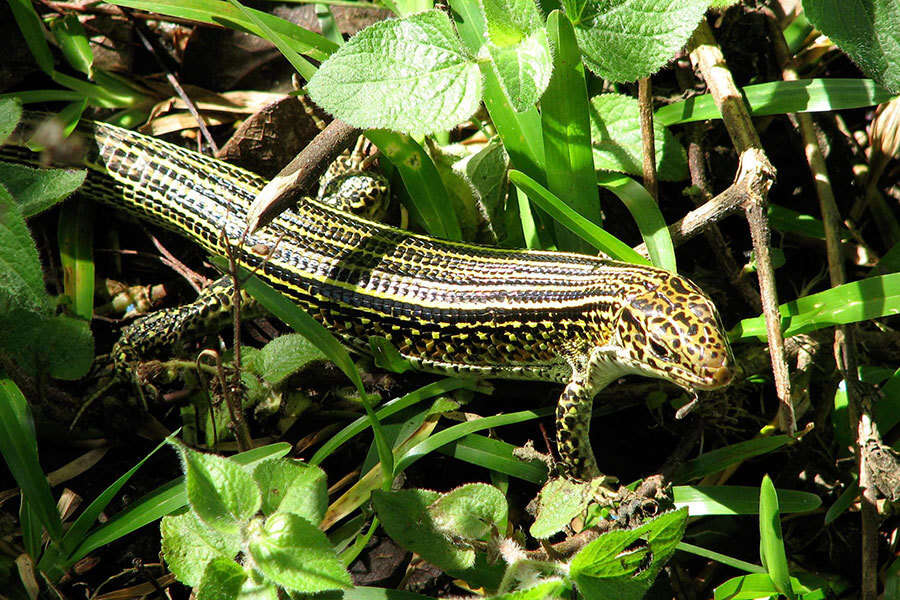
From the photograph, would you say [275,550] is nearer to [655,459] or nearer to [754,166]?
[655,459]

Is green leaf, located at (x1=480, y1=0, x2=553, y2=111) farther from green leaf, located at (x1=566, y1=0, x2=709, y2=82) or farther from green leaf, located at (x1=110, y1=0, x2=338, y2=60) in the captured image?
green leaf, located at (x1=110, y1=0, x2=338, y2=60)

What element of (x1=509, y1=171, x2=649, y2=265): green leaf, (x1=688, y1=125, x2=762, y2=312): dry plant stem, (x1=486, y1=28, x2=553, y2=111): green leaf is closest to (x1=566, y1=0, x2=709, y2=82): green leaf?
(x1=486, y1=28, x2=553, y2=111): green leaf

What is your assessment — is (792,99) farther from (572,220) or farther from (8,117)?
(8,117)

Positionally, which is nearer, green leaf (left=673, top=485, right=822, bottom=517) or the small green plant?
the small green plant

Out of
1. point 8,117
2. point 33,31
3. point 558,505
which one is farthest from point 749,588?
point 33,31

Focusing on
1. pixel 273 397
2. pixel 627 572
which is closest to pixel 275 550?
pixel 627 572

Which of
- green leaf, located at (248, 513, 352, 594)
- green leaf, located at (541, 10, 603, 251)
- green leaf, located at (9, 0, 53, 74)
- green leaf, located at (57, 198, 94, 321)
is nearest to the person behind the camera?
green leaf, located at (248, 513, 352, 594)

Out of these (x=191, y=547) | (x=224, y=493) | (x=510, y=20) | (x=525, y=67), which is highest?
(x=510, y=20)

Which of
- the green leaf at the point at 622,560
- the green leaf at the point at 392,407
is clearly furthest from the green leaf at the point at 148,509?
the green leaf at the point at 622,560
